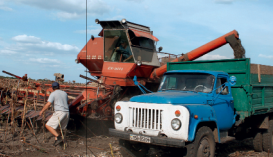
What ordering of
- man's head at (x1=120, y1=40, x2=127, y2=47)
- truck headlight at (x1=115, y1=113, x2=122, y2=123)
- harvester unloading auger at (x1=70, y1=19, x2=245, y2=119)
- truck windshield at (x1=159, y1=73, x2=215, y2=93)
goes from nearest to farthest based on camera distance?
1. truck headlight at (x1=115, y1=113, x2=122, y2=123)
2. truck windshield at (x1=159, y1=73, x2=215, y2=93)
3. harvester unloading auger at (x1=70, y1=19, x2=245, y2=119)
4. man's head at (x1=120, y1=40, x2=127, y2=47)

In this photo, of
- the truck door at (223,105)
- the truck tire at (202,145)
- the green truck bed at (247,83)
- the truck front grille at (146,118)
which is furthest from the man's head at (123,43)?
the truck tire at (202,145)

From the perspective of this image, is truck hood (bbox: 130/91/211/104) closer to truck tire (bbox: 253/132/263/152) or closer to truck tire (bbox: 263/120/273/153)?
truck tire (bbox: 253/132/263/152)

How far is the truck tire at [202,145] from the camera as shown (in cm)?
504

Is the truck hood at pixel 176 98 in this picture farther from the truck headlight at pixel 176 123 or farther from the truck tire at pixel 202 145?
the truck tire at pixel 202 145

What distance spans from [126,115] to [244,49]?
5.89 meters

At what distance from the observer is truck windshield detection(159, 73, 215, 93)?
635 centimetres

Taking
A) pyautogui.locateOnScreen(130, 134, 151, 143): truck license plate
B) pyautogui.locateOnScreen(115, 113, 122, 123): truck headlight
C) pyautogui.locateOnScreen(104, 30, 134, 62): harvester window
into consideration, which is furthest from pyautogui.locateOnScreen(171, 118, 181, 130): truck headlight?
pyautogui.locateOnScreen(104, 30, 134, 62): harvester window

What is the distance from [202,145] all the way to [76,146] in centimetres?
386

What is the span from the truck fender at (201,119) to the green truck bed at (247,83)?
1.54 meters

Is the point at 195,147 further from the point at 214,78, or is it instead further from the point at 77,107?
the point at 77,107

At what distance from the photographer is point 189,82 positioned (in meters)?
6.55

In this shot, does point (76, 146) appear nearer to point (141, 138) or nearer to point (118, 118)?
point (118, 118)

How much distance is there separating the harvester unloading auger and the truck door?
309 cm

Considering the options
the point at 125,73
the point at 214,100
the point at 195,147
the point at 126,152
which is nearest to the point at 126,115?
the point at 126,152
